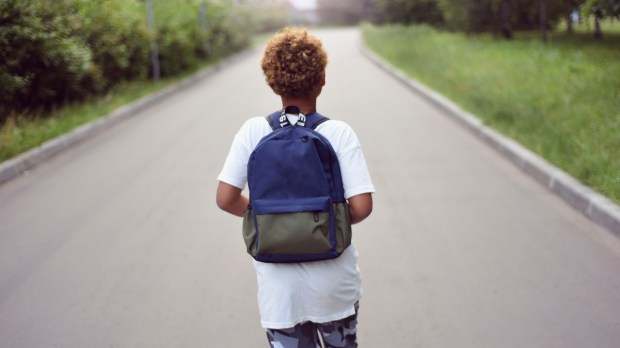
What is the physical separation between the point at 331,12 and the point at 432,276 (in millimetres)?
72156

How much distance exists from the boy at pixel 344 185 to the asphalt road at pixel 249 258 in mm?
1293

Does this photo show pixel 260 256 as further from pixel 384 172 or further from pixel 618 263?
pixel 384 172

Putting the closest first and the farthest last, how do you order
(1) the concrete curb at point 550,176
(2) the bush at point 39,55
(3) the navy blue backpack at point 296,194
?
(3) the navy blue backpack at point 296,194 → (1) the concrete curb at point 550,176 → (2) the bush at point 39,55

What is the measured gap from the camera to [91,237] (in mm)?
5391

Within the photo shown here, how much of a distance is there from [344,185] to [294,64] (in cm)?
44

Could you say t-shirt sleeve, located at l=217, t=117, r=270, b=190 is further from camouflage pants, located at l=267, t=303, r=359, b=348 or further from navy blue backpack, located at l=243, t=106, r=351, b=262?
camouflage pants, located at l=267, t=303, r=359, b=348

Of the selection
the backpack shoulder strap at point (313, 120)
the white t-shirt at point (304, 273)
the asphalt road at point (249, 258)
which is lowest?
the asphalt road at point (249, 258)

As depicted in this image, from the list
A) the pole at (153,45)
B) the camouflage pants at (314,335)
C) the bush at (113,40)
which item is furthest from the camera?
the pole at (153,45)

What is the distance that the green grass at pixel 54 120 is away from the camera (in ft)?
27.0

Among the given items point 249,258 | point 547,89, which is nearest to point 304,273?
point 249,258

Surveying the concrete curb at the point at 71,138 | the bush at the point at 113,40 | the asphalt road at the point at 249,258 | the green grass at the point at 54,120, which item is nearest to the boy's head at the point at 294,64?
the asphalt road at the point at 249,258

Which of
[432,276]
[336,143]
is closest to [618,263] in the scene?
[432,276]

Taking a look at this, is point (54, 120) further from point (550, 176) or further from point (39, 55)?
point (550, 176)

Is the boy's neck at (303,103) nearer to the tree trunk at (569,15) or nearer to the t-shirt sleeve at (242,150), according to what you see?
the t-shirt sleeve at (242,150)
